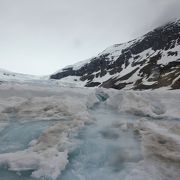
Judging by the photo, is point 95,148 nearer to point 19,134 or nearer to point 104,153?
point 104,153

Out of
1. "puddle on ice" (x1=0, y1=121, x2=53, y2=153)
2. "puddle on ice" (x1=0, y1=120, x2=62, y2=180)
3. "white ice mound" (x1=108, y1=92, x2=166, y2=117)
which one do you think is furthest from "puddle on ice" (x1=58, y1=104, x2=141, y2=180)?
"white ice mound" (x1=108, y1=92, x2=166, y2=117)

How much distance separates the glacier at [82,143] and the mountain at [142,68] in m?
42.0

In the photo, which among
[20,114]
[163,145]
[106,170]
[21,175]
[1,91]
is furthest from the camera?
[1,91]

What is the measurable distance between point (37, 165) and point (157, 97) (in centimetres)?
1591

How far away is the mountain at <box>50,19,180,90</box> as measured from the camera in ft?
237

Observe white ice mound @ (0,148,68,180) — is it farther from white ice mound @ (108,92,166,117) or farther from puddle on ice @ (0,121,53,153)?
white ice mound @ (108,92,166,117)

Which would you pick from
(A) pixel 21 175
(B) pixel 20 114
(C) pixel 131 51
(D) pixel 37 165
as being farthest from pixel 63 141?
(C) pixel 131 51

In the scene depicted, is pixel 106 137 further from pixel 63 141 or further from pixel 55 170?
pixel 55 170

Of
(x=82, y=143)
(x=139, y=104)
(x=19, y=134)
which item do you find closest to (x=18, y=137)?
(x=19, y=134)

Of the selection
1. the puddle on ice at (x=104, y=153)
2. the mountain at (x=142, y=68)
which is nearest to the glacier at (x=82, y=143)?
the puddle on ice at (x=104, y=153)

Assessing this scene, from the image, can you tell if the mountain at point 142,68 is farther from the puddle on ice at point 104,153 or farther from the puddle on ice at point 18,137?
the puddle on ice at point 18,137

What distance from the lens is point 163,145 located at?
11.2m

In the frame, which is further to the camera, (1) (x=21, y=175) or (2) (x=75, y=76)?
(2) (x=75, y=76)

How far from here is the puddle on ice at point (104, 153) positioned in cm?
903
